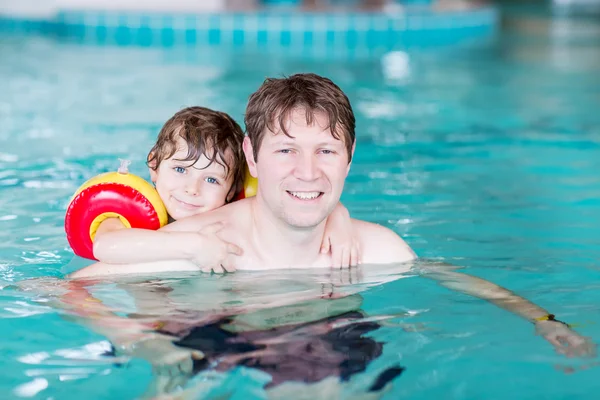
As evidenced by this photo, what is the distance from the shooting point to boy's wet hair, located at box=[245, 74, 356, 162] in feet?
10.4

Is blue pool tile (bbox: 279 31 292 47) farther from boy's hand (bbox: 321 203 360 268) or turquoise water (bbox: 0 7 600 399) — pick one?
boy's hand (bbox: 321 203 360 268)

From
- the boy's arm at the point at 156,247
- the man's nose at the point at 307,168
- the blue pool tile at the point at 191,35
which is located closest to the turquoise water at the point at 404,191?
the boy's arm at the point at 156,247

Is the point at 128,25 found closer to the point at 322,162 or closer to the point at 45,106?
the point at 45,106

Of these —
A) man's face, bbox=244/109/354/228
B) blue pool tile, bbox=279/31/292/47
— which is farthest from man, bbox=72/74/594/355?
blue pool tile, bbox=279/31/292/47

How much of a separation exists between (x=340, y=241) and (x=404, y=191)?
230cm

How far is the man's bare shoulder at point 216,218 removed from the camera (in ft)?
11.6

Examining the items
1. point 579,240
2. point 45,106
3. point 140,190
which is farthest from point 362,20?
point 140,190

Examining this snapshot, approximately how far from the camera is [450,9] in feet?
54.2

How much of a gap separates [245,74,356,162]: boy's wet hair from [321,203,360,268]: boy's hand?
506 mm

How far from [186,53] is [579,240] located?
29.3ft

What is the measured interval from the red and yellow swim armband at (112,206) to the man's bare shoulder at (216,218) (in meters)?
0.22

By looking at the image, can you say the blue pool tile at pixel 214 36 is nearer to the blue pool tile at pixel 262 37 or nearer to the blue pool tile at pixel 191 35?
the blue pool tile at pixel 191 35

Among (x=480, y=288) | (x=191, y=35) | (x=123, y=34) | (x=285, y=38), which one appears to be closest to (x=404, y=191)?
(x=480, y=288)

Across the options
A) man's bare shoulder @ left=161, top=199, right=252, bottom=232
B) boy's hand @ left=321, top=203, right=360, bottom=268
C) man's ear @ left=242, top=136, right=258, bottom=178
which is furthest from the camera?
boy's hand @ left=321, top=203, right=360, bottom=268
